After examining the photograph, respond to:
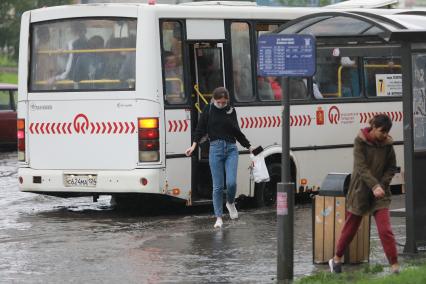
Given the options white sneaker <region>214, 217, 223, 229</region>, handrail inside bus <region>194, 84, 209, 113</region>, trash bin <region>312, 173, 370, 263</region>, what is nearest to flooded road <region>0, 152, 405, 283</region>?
white sneaker <region>214, 217, 223, 229</region>

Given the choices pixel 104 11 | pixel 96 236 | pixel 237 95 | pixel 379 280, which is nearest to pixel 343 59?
pixel 237 95

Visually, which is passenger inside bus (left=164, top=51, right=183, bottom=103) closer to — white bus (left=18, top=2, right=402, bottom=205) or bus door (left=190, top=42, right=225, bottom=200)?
white bus (left=18, top=2, right=402, bottom=205)

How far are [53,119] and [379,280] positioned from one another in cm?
755

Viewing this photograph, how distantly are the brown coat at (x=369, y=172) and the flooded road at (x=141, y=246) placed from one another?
970 mm

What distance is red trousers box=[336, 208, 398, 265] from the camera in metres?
11.8

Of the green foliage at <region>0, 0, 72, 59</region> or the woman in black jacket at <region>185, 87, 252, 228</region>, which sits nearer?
the woman in black jacket at <region>185, 87, 252, 228</region>

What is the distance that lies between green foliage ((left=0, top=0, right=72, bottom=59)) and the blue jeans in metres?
34.4

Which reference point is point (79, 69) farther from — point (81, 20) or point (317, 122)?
point (317, 122)

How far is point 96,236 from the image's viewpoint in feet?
50.3

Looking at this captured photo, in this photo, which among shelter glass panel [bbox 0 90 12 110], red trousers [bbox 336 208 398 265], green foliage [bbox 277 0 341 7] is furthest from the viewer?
shelter glass panel [bbox 0 90 12 110]

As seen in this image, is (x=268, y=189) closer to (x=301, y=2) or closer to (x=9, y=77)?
(x=301, y=2)

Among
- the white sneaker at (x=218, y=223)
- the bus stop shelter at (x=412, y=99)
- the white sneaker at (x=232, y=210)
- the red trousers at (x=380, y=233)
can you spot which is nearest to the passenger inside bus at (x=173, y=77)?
the white sneaker at (x=232, y=210)

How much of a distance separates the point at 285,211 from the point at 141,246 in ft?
11.0

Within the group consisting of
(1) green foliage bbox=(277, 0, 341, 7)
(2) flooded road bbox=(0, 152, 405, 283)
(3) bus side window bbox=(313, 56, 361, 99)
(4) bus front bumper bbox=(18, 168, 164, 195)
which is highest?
(1) green foliage bbox=(277, 0, 341, 7)
